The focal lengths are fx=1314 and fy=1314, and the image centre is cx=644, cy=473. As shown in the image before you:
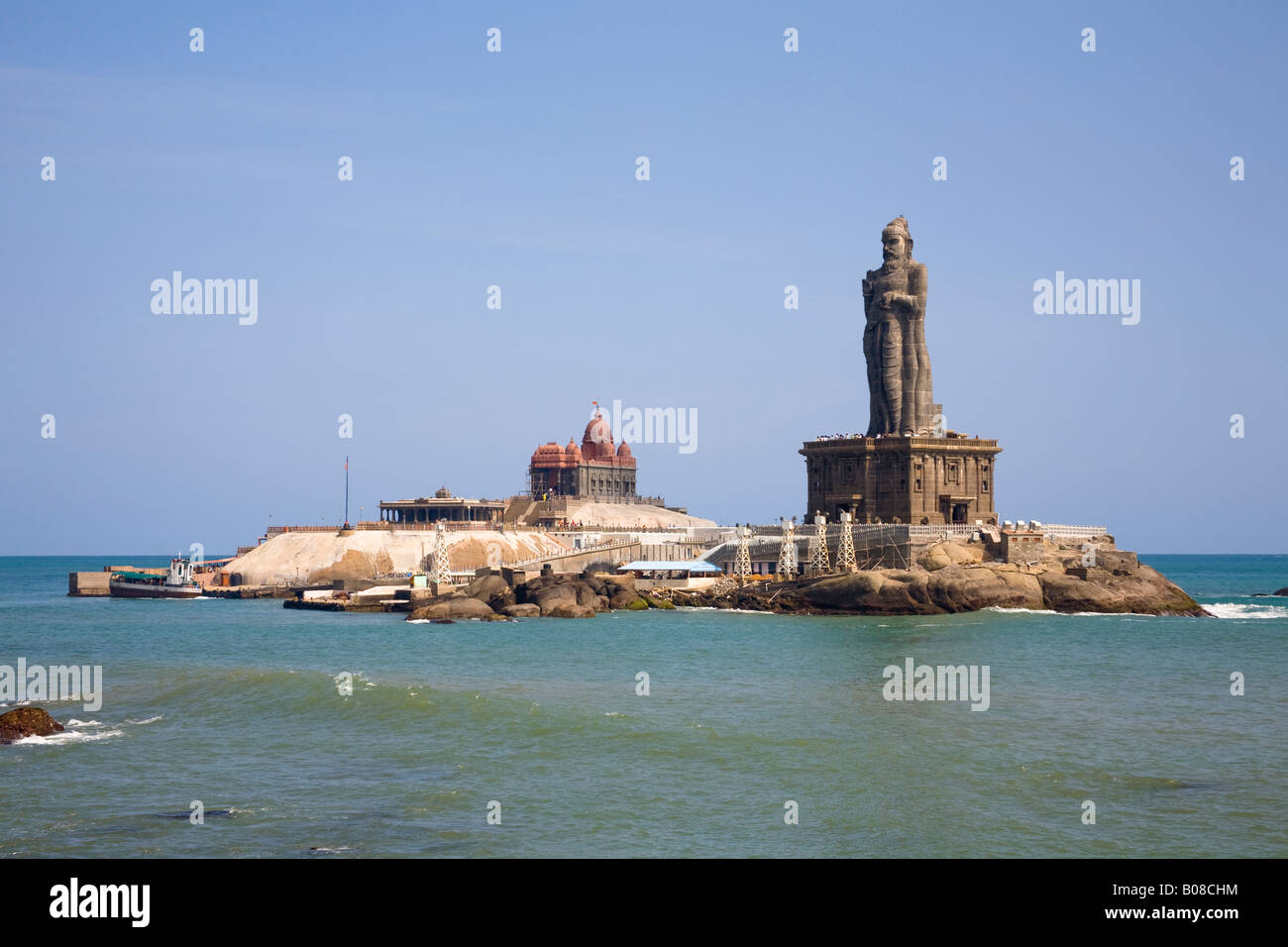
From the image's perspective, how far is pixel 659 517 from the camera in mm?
161000

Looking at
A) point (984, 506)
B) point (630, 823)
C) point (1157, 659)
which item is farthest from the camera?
point (984, 506)

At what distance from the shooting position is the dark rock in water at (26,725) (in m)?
37.2

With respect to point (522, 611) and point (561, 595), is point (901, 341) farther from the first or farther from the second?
point (522, 611)

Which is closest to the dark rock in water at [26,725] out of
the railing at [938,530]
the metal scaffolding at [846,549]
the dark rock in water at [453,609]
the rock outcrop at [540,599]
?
the dark rock in water at [453,609]

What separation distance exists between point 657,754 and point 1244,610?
77165mm

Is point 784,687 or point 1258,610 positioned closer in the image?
point 784,687

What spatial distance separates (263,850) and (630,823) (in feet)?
24.3

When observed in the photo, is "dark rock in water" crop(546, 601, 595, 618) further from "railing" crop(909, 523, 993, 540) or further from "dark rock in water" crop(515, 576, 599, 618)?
"railing" crop(909, 523, 993, 540)

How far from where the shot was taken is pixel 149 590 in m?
123

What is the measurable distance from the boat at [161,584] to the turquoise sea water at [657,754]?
5451 cm

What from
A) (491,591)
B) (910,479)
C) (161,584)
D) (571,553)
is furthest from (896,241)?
(161,584)

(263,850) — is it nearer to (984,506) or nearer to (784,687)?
(784,687)

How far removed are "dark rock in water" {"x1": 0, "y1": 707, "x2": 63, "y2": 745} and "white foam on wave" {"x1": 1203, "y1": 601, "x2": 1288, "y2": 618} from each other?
7667 centimetres
